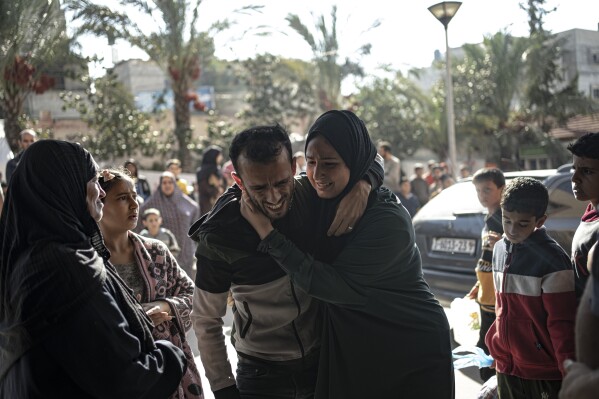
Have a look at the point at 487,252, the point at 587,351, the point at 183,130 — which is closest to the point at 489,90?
the point at 183,130

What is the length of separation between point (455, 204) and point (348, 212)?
4.60m

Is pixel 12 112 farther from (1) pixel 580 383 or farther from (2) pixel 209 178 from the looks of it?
(1) pixel 580 383

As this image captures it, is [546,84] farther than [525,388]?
Yes

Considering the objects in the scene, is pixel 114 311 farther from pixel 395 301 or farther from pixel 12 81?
pixel 12 81

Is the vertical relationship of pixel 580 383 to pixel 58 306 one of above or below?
below

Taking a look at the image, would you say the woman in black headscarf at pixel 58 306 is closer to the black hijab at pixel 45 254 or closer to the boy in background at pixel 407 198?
the black hijab at pixel 45 254

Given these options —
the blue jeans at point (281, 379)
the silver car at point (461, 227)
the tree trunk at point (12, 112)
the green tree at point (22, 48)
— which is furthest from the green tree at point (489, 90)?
the blue jeans at point (281, 379)

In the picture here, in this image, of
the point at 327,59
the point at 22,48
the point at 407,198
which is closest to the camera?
the point at 22,48

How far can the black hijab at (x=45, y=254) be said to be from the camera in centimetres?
193

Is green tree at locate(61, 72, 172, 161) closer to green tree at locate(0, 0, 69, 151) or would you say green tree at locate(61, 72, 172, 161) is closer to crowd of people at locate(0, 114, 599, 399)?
green tree at locate(0, 0, 69, 151)

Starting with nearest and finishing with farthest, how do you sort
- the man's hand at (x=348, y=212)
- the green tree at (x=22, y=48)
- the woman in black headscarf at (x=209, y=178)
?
the man's hand at (x=348, y=212) → the green tree at (x=22, y=48) → the woman in black headscarf at (x=209, y=178)

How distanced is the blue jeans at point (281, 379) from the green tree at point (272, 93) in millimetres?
23172

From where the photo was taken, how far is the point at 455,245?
21.6 feet

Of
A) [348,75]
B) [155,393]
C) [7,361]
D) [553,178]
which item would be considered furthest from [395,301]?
[348,75]
